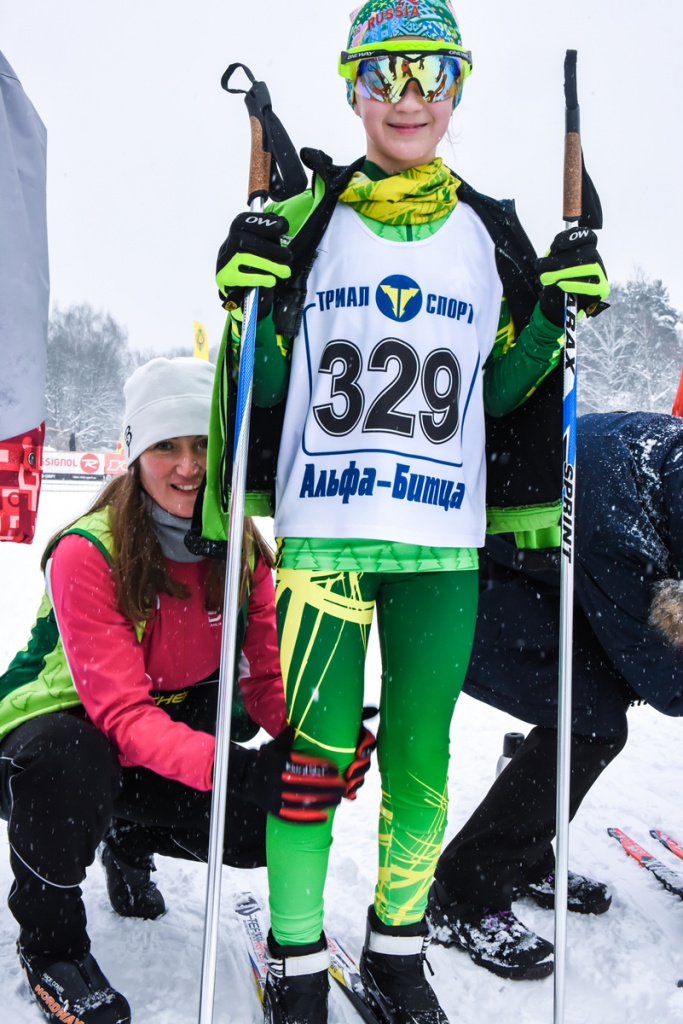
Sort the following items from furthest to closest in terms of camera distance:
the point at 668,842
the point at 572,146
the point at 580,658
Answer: the point at 668,842
the point at 580,658
the point at 572,146

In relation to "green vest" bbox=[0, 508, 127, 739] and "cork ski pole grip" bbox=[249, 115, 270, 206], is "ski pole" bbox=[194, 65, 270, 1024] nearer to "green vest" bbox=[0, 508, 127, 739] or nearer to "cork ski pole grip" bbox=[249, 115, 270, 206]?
"cork ski pole grip" bbox=[249, 115, 270, 206]

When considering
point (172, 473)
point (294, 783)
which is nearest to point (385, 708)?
point (294, 783)

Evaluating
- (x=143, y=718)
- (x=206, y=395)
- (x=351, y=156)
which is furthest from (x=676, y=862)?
(x=351, y=156)

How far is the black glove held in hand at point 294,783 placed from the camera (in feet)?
5.11

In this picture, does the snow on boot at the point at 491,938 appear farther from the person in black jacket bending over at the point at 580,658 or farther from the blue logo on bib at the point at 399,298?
the blue logo on bib at the point at 399,298

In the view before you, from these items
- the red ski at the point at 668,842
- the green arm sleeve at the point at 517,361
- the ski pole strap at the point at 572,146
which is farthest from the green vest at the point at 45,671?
the red ski at the point at 668,842

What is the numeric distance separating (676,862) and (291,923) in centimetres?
163

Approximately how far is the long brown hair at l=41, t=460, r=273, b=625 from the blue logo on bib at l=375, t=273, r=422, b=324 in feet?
2.37

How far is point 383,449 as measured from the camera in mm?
1661

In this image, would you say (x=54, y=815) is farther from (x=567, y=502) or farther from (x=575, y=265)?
(x=575, y=265)

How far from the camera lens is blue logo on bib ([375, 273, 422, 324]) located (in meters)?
1.71

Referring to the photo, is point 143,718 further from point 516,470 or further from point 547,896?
point 547,896

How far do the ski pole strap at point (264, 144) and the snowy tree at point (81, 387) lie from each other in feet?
128

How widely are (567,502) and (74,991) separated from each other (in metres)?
1.51
